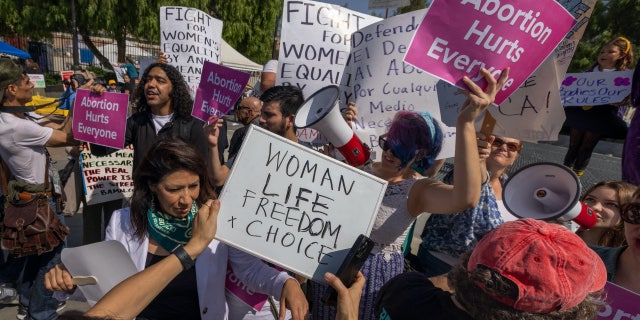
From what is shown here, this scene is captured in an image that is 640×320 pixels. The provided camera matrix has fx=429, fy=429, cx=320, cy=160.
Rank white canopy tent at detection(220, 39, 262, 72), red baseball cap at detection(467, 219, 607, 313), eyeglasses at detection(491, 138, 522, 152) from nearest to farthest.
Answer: red baseball cap at detection(467, 219, 607, 313)
eyeglasses at detection(491, 138, 522, 152)
white canopy tent at detection(220, 39, 262, 72)

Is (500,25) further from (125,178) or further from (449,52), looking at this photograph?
(125,178)

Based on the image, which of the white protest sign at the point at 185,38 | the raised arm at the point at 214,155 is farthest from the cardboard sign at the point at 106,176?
the raised arm at the point at 214,155

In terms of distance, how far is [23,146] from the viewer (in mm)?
2668

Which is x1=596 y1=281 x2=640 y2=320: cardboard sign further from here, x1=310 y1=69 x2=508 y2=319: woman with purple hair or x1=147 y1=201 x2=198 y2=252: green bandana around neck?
x1=147 y1=201 x2=198 y2=252: green bandana around neck

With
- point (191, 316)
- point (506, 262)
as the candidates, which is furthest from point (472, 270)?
Result: point (191, 316)

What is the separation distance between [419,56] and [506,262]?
2.93ft

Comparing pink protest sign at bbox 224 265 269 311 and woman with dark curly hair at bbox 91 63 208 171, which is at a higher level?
woman with dark curly hair at bbox 91 63 208 171

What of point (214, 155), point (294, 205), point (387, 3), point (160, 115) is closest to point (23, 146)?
point (160, 115)

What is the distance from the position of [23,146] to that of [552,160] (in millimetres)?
9277

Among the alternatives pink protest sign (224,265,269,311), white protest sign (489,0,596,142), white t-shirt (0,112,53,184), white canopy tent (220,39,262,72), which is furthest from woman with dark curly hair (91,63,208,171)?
white canopy tent (220,39,262,72)

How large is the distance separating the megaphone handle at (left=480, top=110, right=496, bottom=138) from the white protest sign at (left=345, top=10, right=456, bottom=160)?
2.47 feet

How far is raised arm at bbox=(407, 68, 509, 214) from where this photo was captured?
1483mm

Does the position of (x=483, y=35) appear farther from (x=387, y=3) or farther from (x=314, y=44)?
(x=387, y=3)

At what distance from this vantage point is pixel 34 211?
2746 millimetres
